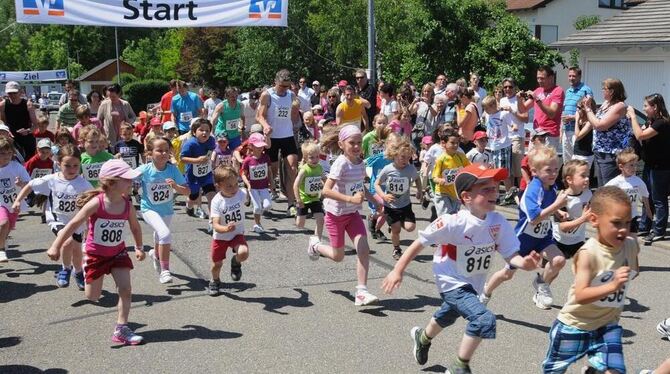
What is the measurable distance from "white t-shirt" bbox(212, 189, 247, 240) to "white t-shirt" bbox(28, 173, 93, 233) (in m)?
1.35

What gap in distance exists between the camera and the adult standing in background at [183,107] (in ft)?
45.8

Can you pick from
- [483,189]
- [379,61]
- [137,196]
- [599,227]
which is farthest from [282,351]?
[379,61]

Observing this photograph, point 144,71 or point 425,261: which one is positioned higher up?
point 144,71

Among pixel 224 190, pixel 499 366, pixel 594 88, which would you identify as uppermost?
pixel 594 88

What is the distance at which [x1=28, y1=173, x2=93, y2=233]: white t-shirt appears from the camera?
280 inches

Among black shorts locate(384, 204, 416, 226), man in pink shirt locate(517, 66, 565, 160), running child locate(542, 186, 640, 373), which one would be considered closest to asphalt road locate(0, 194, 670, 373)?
black shorts locate(384, 204, 416, 226)

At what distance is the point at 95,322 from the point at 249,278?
185 centimetres

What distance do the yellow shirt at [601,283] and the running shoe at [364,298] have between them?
2.48 meters

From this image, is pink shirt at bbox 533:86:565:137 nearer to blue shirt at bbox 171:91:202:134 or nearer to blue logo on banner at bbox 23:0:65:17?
blue shirt at bbox 171:91:202:134

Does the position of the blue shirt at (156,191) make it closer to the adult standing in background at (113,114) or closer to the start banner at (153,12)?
the start banner at (153,12)

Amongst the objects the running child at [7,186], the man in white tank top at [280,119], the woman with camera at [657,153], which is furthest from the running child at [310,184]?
the woman with camera at [657,153]

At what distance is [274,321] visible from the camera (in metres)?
6.16

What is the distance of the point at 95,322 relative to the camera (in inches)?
243

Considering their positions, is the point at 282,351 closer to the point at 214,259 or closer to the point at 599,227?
the point at 214,259
